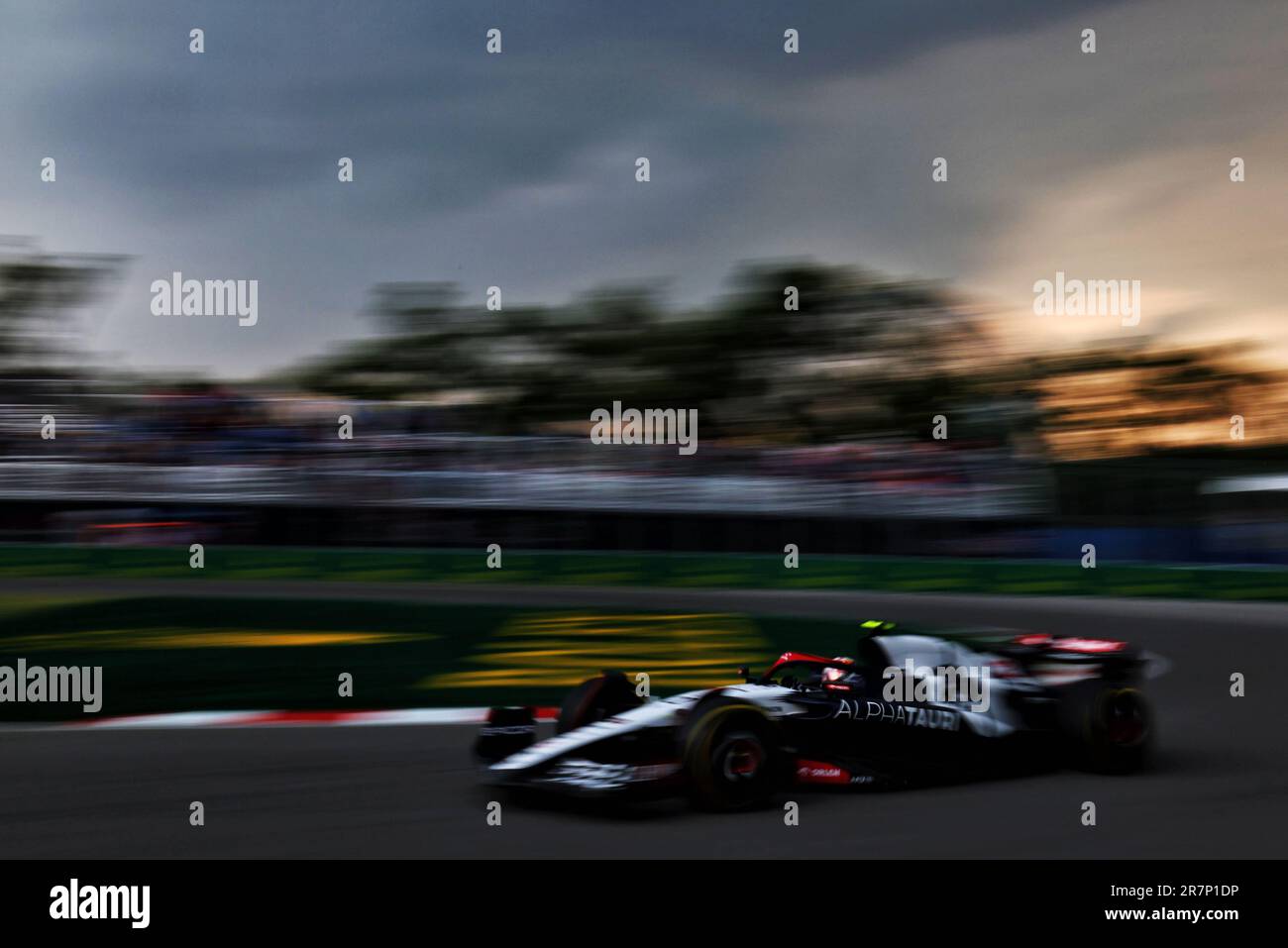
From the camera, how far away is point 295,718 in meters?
8.05

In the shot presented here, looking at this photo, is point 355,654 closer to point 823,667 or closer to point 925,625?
point 823,667

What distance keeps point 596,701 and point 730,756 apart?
864 millimetres

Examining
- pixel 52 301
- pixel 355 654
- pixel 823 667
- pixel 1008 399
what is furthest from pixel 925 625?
pixel 52 301

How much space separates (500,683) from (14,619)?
383 centimetres

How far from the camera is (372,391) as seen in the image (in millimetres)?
23969

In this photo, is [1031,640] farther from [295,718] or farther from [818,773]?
[295,718]

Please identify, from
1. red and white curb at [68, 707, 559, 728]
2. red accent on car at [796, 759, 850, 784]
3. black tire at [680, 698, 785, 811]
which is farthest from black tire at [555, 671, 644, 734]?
red and white curb at [68, 707, 559, 728]

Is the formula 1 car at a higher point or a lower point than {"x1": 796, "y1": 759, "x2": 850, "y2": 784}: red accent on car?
higher

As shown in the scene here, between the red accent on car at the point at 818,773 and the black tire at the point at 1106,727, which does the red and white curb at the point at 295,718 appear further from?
the black tire at the point at 1106,727

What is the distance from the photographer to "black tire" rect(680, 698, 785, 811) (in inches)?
197

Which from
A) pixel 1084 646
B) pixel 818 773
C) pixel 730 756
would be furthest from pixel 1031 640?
pixel 730 756

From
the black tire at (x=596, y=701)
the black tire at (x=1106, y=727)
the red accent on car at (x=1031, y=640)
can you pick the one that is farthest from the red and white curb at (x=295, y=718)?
the black tire at (x=1106, y=727)

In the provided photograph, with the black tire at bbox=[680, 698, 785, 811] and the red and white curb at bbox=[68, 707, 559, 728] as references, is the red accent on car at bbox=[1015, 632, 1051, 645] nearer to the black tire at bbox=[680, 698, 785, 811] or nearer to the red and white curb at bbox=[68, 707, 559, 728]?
the black tire at bbox=[680, 698, 785, 811]

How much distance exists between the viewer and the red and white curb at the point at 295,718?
25.4ft
